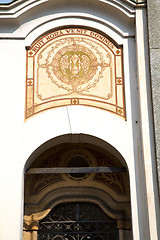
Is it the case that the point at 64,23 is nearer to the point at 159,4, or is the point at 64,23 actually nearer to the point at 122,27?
the point at 122,27

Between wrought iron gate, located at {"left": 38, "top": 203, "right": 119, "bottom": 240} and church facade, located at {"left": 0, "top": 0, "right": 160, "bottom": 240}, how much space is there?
0.02m

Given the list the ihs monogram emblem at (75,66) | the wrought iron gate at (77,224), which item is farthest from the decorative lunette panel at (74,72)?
the wrought iron gate at (77,224)

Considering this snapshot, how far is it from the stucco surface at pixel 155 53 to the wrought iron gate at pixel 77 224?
94.9 inches

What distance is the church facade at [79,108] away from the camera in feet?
22.8

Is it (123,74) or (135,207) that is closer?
(135,207)

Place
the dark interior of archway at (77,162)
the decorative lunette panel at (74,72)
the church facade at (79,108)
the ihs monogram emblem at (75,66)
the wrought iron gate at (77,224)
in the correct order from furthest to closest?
the dark interior of archway at (77,162)
the wrought iron gate at (77,224)
the ihs monogram emblem at (75,66)
the decorative lunette panel at (74,72)
the church facade at (79,108)

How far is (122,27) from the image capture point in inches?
312

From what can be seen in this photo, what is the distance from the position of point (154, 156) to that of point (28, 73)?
8.41ft

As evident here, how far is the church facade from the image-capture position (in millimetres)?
6961

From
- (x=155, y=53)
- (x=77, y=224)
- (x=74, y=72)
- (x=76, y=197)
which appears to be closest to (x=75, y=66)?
(x=74, y=72)

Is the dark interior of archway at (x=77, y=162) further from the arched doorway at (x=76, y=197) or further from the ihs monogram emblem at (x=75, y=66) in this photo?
the ihs monogram emblem at (x=75, y=66)

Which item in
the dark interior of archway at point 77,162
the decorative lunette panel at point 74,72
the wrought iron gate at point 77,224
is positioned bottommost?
the wrought iron gate at point 77,224

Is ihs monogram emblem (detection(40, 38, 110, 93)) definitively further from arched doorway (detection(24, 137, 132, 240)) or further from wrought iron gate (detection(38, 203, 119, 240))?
wrought iron gate (detection(38, 203, 119, 240))

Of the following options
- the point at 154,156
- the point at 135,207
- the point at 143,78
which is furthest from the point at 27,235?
the point at 143,78
